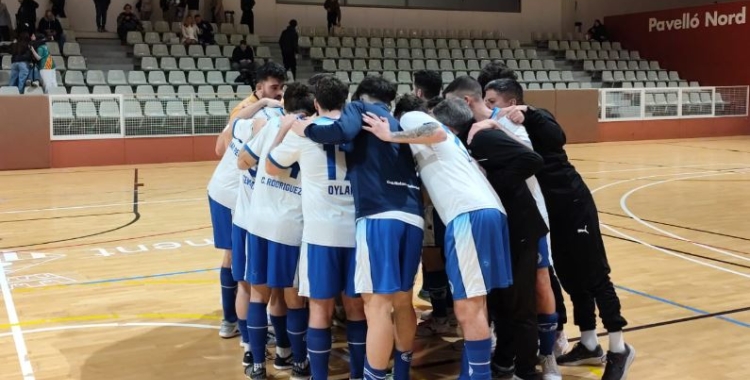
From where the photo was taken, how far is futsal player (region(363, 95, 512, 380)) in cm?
→ 385

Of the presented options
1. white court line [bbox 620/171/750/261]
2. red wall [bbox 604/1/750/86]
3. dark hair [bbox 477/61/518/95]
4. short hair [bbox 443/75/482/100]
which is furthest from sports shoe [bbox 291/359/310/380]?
red wall [bbox 604/1/750/86]

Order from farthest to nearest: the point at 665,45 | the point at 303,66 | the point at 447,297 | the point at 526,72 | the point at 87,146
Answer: the point at 665,45
the point at 526,72
the point at 303,66
the point at 87,146
the point at 447,297

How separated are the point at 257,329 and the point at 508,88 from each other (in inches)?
79.0

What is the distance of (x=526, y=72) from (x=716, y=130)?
5826mm

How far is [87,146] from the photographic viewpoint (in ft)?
52.9

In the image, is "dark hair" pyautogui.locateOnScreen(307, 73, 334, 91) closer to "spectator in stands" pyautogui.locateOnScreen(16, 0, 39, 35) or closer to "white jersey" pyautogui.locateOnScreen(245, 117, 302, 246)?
"white jersey" pyautogui.locateOnScreen(245, 117, 302, 246)

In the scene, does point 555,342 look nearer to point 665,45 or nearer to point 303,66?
point 303,66

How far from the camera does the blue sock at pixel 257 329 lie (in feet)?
14.6

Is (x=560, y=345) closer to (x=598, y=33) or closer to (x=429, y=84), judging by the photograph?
(x=429, y=84)

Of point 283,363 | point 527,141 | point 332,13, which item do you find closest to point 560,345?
point 527,141

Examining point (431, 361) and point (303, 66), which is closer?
point (431, 361)

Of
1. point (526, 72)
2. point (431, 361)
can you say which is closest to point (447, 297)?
point (431, 361)

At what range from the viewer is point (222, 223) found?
5.23 meters

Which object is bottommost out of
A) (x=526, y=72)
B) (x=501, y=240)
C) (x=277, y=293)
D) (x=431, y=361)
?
(x=431, y=361)
